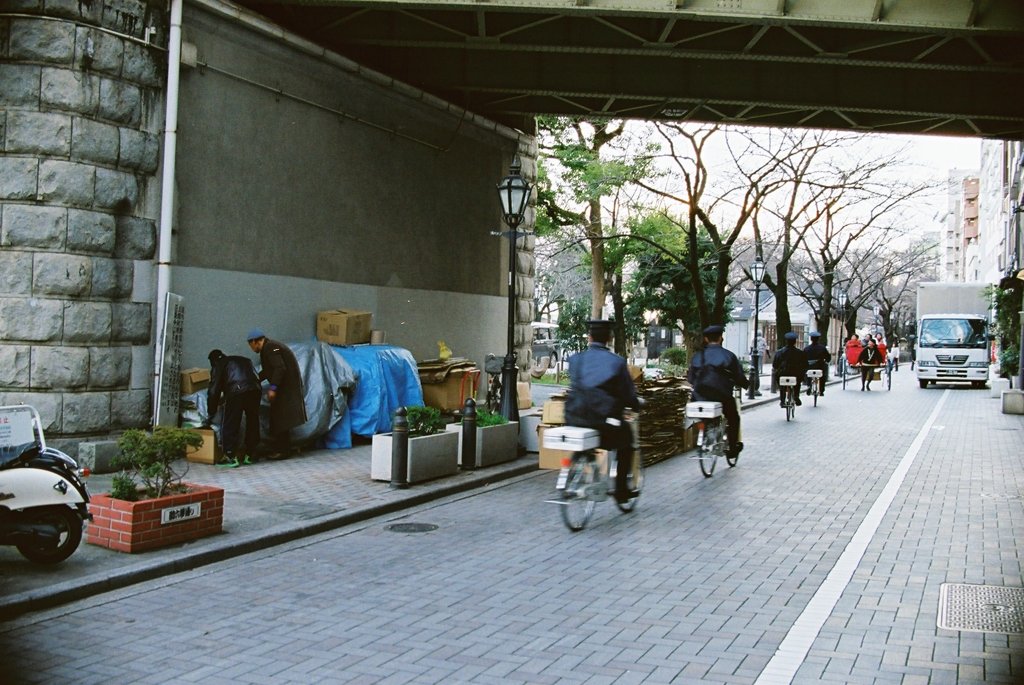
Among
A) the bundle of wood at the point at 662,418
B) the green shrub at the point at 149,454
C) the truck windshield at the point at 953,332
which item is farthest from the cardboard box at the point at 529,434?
the truck windshield at the point at 953,332

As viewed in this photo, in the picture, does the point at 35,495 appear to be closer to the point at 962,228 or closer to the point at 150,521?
the point at 150,521

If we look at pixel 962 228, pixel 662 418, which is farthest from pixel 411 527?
pixel 962 228

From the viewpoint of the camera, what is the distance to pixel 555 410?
14141 mm

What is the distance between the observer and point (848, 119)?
21.0m

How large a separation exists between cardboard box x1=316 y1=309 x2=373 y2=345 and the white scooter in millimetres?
8595

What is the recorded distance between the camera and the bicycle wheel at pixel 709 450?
1334 cm

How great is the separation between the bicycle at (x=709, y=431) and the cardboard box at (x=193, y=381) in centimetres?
667

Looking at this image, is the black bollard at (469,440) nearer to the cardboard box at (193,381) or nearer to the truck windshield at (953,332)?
the cardboard box at (193,381)

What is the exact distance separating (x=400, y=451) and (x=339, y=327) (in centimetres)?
540

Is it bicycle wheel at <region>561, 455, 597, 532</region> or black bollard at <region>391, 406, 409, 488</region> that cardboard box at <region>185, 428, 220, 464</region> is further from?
bicycle wheel at <region>561, 455, 597, 532</region>

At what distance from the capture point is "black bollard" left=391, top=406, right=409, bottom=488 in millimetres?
11281

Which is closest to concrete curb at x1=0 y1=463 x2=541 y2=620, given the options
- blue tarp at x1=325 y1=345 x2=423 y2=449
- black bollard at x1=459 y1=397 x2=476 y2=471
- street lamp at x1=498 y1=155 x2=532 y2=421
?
black bollard at x1=459 y1=397 x2=476 y2=471

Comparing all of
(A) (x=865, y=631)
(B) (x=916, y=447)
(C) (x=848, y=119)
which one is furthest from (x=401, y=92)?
(A) (x=865, y=631)

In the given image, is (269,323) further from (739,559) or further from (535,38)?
(739,559)
